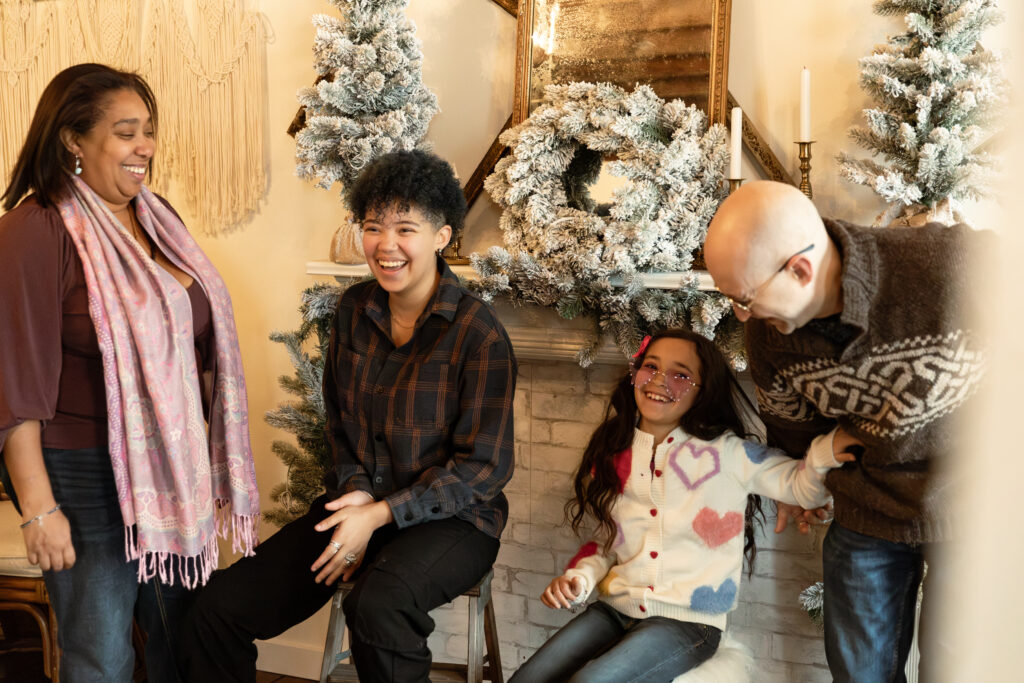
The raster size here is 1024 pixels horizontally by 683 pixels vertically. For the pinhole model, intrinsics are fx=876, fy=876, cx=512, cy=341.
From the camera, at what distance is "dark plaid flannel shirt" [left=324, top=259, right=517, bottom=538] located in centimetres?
169

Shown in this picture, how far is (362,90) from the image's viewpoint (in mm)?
1994

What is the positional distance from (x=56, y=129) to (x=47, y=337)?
39 cm

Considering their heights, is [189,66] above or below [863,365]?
above

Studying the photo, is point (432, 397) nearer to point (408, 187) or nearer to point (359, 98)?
point (408, 187)

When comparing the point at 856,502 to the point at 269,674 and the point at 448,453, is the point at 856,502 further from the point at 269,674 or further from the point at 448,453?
the point at 269,674

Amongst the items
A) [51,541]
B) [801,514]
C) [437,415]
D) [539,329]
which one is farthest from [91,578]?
[801,514]

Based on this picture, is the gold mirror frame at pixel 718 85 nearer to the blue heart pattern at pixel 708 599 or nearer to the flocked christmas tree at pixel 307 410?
the flocked christmas tree at pixel 307 410

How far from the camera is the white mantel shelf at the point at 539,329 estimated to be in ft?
6.73

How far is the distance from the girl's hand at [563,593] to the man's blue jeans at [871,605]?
45 cm

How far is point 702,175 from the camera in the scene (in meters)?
1.83

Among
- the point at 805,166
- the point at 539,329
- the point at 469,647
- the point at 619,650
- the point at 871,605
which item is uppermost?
the point at 805,166

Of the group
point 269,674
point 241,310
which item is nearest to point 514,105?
point 241,310

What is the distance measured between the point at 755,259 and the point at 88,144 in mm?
1278

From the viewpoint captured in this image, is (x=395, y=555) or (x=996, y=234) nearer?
(x=996, y=234)
